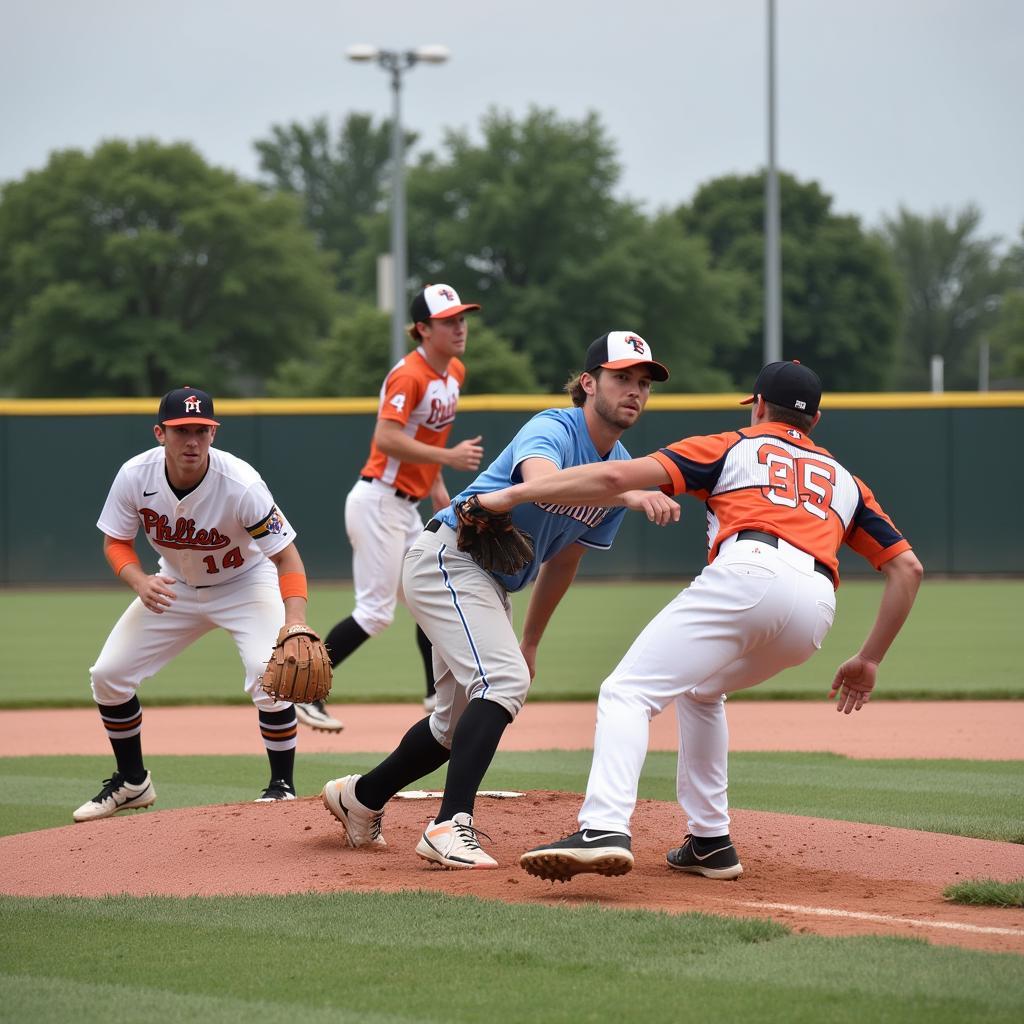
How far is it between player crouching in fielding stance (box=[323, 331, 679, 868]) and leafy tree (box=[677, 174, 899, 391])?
56697mm

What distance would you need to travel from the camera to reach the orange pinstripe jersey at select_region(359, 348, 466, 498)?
834 cm

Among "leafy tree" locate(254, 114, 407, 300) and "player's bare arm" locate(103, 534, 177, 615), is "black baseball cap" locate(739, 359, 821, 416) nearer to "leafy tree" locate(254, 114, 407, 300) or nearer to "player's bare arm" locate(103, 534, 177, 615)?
"player's bare arm" locate(103, 534, 177, 615)

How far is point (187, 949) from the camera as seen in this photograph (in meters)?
3.91

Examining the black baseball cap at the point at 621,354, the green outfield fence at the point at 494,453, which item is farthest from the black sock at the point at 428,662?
the green outfield fence at the point at 494,453

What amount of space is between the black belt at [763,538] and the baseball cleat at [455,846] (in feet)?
4.36

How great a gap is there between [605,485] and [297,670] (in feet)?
5.76

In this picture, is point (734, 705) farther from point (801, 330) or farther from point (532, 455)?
point (801, 330)

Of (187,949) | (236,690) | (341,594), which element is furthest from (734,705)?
(341,594)

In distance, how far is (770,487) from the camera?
444 centimetres

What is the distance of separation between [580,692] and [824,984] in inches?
265

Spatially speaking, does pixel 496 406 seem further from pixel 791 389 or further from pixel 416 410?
pixel 791 389

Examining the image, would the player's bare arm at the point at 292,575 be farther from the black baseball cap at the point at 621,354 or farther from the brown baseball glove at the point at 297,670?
the black baseball cap at the point at 621,354

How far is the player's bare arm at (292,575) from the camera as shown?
5801mm

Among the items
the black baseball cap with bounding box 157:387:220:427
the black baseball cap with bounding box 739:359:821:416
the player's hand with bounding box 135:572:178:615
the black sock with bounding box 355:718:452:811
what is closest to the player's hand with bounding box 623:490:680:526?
the black baseball cap with bounding box 739:359:821:416
